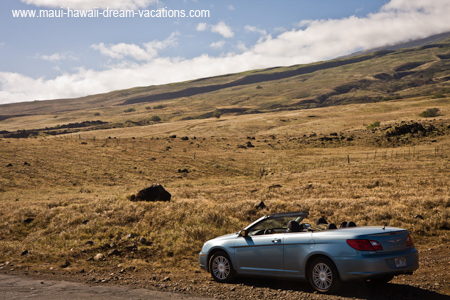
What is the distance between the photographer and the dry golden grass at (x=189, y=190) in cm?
1480

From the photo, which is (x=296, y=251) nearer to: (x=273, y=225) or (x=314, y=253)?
(x=314, y=253)

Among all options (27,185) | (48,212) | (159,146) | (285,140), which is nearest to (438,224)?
(48,212)

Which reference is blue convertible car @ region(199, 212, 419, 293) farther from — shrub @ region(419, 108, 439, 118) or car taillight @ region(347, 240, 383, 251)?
shrub @ region(419, 108, 439, 118)

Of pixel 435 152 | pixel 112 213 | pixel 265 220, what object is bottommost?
pixel 435 152

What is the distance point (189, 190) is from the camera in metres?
31.7

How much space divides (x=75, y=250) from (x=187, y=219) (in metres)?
4.44

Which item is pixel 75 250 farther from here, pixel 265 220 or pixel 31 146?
pixel 31 146

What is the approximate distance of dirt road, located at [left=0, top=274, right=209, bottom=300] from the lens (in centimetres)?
896

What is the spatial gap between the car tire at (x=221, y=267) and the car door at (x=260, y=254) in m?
0.27

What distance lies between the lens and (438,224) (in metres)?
15.2

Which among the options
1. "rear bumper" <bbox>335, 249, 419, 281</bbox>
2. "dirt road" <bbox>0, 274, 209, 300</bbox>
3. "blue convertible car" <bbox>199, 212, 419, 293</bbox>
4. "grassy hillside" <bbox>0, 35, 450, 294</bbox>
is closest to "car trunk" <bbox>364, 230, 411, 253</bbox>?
"blue convertible car" <bbox>199, 212, 419, 293</bbox>

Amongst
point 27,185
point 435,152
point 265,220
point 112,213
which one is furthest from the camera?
point 435,152

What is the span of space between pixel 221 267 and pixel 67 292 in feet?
11.8

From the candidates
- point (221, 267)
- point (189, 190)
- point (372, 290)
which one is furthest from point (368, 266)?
point (189, 190)
